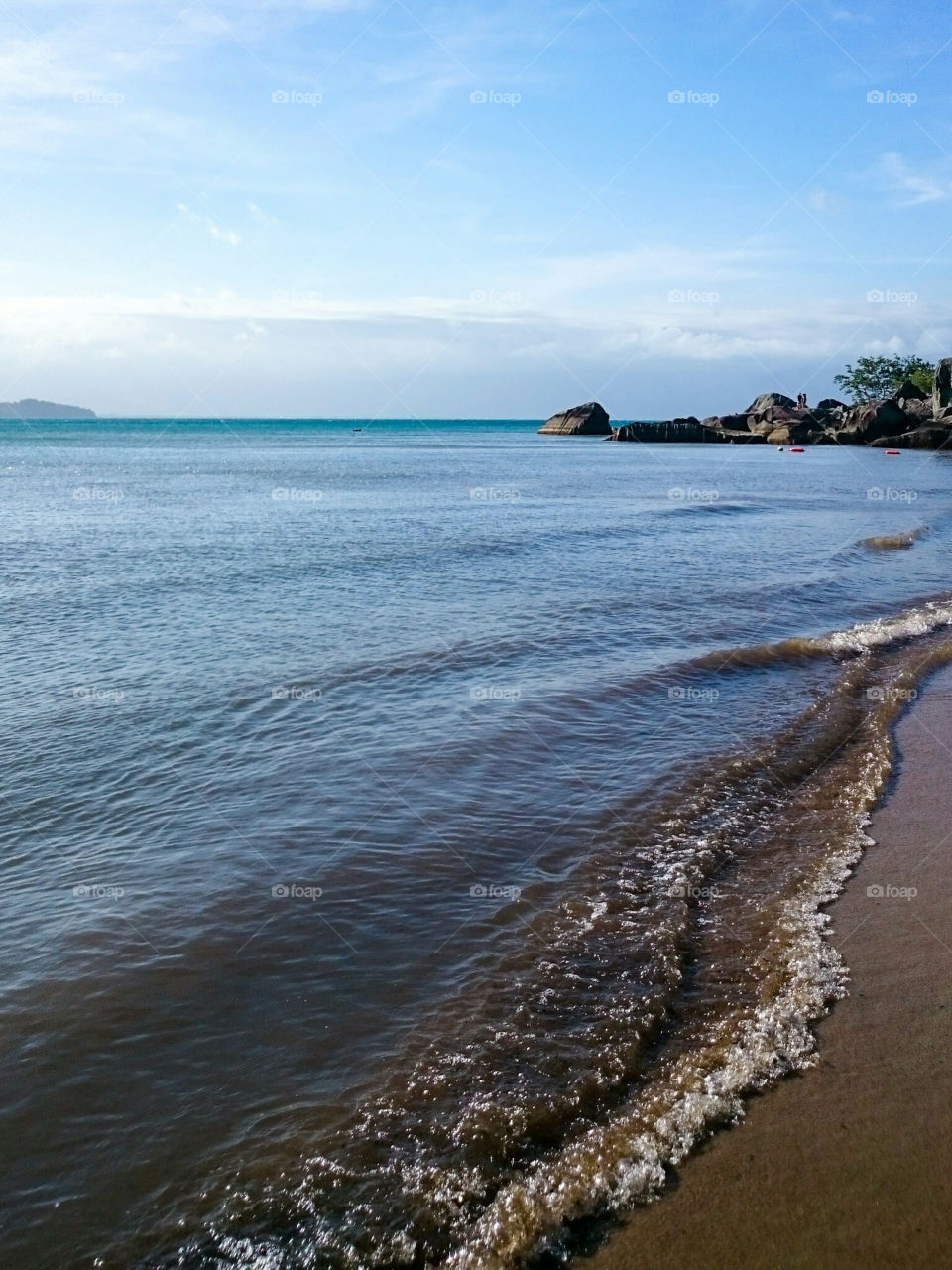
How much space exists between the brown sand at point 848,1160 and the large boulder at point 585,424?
139 metres

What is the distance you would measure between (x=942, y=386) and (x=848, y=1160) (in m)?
105

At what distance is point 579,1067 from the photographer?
5.20 meters

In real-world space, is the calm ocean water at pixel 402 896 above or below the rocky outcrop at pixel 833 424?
below

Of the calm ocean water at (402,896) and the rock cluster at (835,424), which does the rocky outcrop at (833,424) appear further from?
the calm ocean water at (402,896)

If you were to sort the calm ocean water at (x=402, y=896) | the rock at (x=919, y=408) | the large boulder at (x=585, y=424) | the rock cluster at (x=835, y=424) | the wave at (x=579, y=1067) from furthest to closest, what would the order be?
the large boulder at (x=585, y=424) < the rock at (x=919, y=408) < the rock cluster at (x=835, y=424) < the calm ocean water at (x=402, y=896) < the wave at (x=579, y=1067)

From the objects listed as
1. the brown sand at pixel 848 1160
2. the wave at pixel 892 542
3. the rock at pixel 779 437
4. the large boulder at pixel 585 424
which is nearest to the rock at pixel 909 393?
the rock at pixel 779 437

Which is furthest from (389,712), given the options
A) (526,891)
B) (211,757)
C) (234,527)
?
(234,527)

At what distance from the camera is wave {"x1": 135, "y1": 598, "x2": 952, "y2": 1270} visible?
4.19m

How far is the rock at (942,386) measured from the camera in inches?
3661

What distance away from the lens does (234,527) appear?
101ft

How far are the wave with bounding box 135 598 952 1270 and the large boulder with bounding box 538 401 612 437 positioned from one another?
13710 centimetres

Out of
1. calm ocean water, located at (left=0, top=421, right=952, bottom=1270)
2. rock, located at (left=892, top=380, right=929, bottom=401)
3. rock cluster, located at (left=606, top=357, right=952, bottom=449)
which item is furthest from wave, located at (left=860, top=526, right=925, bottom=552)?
rock, located at (left=892, top=380, right=929, bottom=401)

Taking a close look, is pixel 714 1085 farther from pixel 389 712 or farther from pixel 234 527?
pixel 234 527

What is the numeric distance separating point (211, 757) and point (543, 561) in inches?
617
